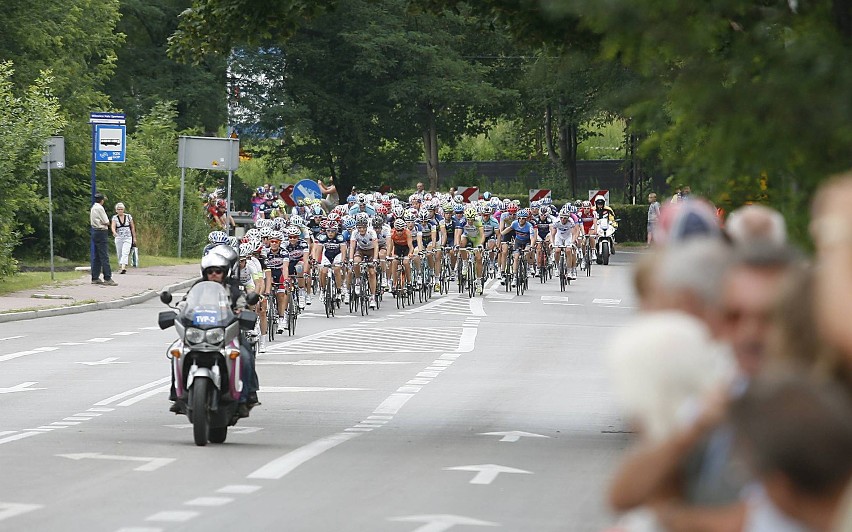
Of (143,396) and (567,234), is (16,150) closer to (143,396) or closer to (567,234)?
(567,234)

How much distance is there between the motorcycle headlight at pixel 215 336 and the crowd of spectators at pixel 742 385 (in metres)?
9.35

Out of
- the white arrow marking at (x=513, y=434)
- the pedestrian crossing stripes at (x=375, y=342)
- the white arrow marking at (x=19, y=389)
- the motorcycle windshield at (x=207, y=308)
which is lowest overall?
the pedestrian crossing stripes at (x=375, y=342)

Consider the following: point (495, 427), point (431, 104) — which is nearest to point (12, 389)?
point (495, 427)

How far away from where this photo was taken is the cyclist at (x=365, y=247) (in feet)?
108

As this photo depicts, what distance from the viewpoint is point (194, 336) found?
45.3ft

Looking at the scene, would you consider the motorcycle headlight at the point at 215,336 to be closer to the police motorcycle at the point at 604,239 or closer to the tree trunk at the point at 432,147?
the police motorcycle at the point at 604,239

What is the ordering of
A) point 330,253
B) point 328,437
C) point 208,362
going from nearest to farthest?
point 208,362
point 328,437
point 330,253

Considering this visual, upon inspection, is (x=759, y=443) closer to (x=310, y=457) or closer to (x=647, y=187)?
(x=310, y=457)

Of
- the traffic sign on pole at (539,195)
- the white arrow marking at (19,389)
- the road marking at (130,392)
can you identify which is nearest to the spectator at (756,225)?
the road marking at (130,392)

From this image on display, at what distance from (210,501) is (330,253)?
2197cm

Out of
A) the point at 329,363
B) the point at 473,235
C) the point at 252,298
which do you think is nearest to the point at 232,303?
the point at 252,298

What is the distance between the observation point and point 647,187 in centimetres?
7388

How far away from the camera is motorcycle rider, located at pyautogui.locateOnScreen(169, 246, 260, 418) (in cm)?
1393

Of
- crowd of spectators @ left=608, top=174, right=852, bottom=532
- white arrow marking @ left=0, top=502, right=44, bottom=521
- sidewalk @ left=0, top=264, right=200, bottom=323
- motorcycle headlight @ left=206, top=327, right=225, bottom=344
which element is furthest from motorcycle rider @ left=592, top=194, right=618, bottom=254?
crowd of spectators @ left=608, top=174, right=852, bottom=532
